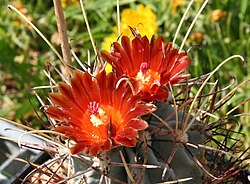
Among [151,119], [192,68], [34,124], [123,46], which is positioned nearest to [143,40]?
[123,46]

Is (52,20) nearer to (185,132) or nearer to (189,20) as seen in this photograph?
(189,20)

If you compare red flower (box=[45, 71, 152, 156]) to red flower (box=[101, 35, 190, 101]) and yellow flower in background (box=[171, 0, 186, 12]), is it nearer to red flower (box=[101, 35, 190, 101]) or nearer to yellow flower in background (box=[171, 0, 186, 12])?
red flower (box=[101, 35, 190, 101])

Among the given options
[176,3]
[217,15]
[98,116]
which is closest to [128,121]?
[98,116]

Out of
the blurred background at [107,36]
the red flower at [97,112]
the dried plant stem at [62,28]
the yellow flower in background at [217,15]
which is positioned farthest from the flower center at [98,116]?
the yellow flower in background at [217,15]

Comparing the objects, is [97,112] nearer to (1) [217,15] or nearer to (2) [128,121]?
(2) [128,121]

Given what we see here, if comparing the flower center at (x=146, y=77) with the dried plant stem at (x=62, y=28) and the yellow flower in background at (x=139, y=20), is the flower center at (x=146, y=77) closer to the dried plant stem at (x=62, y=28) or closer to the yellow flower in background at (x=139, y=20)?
the dried plant stem at (x=62, y=28)

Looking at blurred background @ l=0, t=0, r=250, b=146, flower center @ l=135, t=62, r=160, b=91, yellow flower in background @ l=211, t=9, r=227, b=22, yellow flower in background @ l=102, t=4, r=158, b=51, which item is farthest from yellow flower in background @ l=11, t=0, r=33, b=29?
flower center @ l=135, t=62, r=160, b=91
